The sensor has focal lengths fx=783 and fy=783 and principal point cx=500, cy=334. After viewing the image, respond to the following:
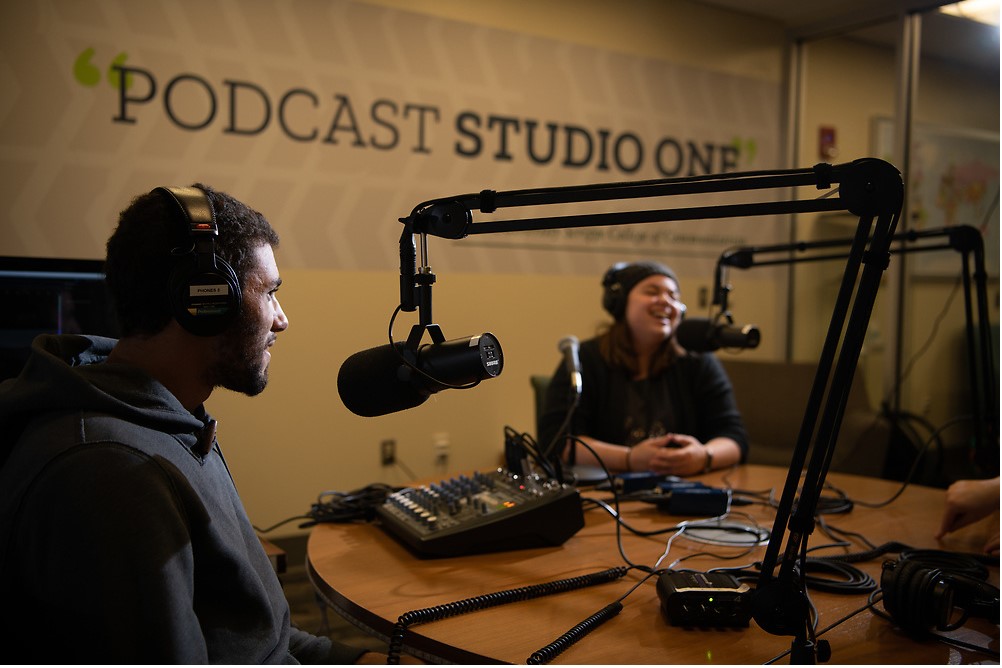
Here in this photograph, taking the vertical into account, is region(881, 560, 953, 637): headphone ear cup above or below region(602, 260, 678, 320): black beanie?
below

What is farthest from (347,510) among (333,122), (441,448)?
(333,122)

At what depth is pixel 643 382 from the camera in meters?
2.53

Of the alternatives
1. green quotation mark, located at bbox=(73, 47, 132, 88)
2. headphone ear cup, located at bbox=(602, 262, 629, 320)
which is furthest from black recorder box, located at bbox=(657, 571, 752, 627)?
green quotation mark, located at bbox=(73, 47, 132, 88)

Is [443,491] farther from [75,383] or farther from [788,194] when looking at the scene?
[788,194]

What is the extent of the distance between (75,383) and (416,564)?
63 centimetres

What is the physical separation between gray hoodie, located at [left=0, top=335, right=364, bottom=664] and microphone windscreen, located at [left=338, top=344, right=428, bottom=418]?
0.21 metres

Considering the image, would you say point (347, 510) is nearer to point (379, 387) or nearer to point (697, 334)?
point (379, 387)

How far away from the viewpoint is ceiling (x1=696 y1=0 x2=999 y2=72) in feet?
12.7

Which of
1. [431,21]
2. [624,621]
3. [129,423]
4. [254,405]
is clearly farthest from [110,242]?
[431,21]

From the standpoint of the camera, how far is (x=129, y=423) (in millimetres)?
913

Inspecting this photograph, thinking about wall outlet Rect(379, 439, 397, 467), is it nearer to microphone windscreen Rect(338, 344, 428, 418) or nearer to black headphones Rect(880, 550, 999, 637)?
microphone windscreen Rect(338, 344, 428, 418)

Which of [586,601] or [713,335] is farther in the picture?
[713,335]

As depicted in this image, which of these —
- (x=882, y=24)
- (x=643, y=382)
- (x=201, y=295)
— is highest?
(x=882, y=24)

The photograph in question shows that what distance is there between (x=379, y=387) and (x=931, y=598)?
0.78 meters
